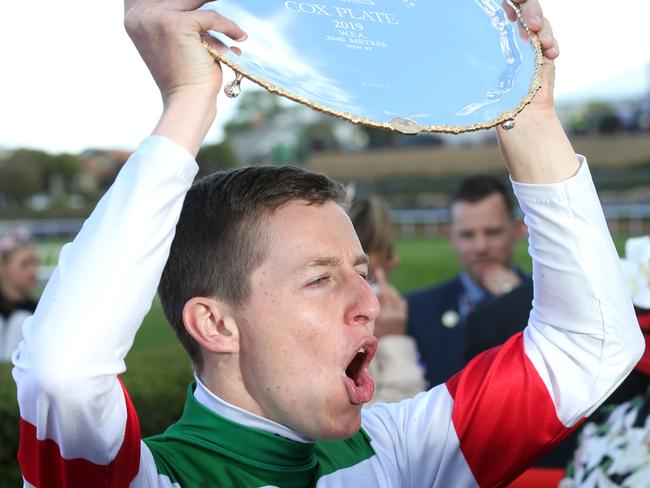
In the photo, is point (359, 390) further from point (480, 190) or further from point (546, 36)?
point (480, 190)

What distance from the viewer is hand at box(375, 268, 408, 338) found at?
171 inches

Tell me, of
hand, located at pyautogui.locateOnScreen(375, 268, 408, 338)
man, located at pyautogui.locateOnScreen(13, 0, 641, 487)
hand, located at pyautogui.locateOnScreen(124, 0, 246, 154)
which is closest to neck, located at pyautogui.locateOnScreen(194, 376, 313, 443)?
man, located at pyautogui.locateOnScreen(13, 0, 641, 487)

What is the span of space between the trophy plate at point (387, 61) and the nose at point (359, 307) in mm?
395

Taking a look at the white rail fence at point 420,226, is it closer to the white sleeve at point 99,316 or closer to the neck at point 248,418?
the neck at point 248,418

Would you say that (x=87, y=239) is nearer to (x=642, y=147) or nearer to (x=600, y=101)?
(x=642, y=147)

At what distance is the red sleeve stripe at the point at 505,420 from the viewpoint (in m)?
2.05

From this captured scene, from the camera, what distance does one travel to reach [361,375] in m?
1.93

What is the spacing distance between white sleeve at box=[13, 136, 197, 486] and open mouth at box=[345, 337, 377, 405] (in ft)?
1.49

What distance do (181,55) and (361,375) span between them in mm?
763

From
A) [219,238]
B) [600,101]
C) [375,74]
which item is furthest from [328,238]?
[600,101]

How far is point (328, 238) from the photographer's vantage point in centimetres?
190

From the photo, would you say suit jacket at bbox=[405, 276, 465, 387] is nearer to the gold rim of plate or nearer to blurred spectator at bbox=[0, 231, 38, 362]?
the gold rim of plate

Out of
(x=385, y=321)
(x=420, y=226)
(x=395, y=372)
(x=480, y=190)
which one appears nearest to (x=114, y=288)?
(x=395, y=372)

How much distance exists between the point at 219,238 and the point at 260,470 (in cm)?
49
